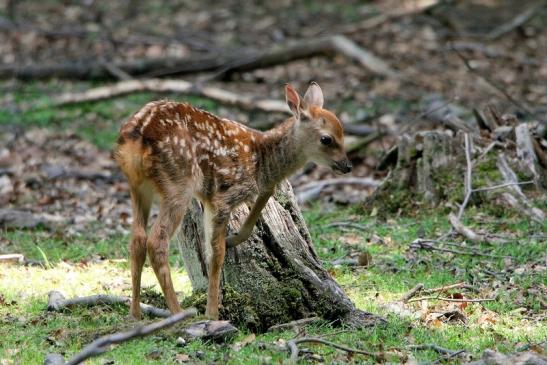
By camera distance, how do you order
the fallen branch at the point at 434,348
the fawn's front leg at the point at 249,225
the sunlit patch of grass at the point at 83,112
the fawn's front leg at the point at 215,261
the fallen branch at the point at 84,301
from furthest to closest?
the sunlit patch of grass at the point at 83,112 → the fallen branch at the point at 84,301 → the fawn's front leg at the point at 249,225 → the fawn's front leg at the point at 215,261 → the fallen branch at the point at 434,348

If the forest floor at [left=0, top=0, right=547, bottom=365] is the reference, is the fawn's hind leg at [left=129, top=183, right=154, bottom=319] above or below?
above

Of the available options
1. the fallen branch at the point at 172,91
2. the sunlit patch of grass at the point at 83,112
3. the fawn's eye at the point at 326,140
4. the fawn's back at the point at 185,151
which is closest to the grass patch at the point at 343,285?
the fawn's back at the point at 185,151

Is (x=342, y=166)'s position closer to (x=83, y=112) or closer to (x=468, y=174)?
(x=468, y=174)

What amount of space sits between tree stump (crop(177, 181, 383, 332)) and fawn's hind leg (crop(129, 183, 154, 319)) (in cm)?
52

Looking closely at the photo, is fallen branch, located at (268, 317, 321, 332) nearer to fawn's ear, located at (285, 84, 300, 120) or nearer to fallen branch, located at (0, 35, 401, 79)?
fawn's ear, located at (285, 84, 300, 120)

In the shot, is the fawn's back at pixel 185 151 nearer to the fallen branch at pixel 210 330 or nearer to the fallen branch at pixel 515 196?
the fallen branch at pixel 210 330

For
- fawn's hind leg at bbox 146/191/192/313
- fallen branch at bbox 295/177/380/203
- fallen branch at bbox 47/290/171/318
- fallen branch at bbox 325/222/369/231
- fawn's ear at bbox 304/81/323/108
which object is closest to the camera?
fawn's hind leg at bbox 146/191/192/313

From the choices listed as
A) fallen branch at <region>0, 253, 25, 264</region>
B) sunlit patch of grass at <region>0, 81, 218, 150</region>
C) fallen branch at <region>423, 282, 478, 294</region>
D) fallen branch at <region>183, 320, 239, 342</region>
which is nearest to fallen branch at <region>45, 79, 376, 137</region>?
sunlit patch of grass at <region>0, 81, 218, 150</region>

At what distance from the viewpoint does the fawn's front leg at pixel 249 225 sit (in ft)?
21.8

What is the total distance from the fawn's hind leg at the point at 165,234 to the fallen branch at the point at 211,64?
942 centimetres

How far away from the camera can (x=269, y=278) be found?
22.3ft

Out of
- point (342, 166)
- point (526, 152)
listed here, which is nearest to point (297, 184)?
point (526, 152)

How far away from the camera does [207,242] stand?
6629mm

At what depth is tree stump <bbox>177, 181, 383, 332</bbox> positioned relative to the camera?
670 cm
